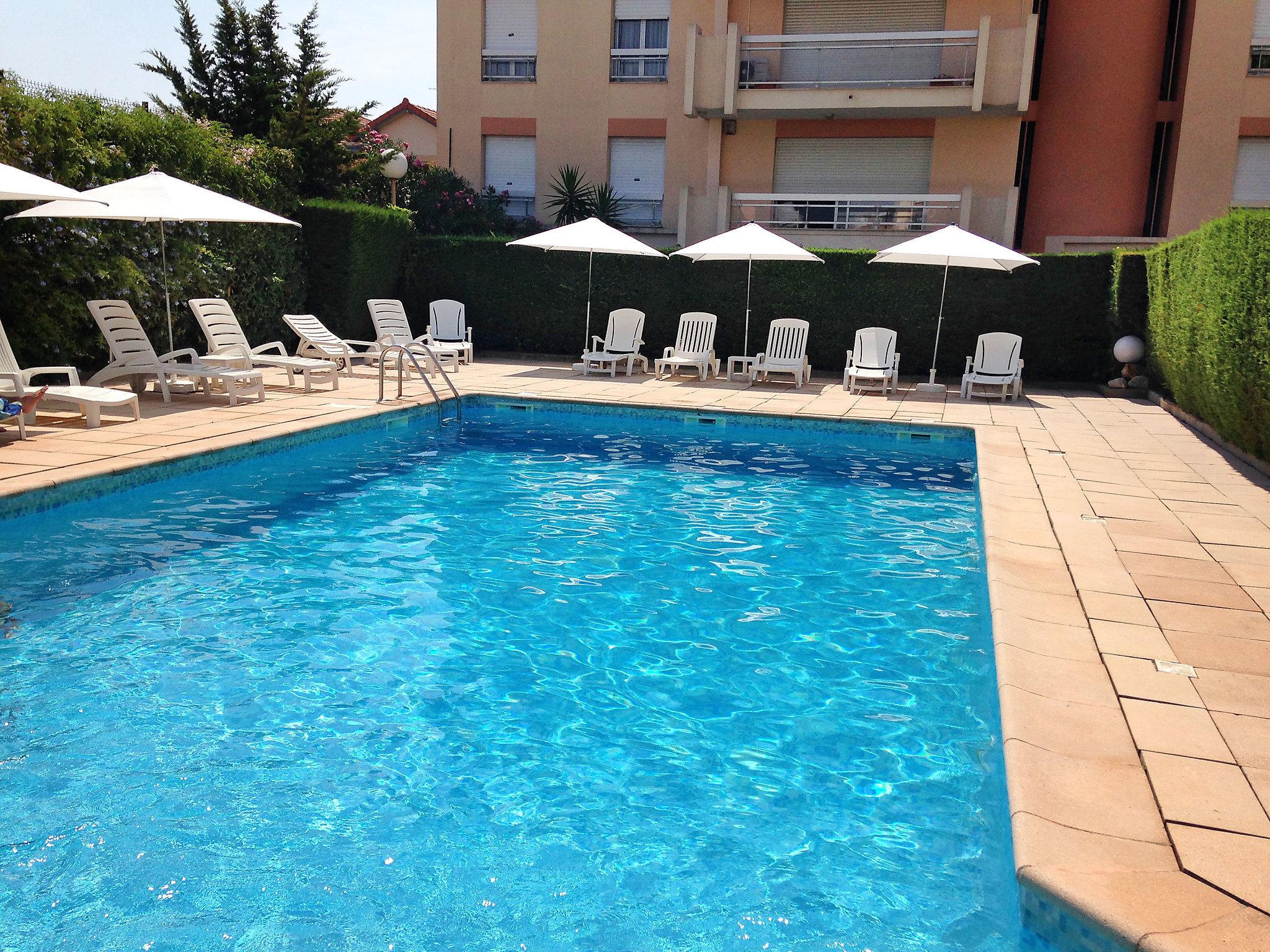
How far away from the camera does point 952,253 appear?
1277cm

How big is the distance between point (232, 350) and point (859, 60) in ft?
46.0

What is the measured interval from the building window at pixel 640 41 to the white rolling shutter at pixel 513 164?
2.47 metres

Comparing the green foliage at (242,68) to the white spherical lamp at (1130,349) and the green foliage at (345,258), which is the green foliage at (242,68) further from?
the white spherical lamp at (1130,349)

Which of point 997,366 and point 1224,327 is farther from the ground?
point 1224,327

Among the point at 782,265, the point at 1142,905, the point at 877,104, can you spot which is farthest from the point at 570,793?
the point at 877,104

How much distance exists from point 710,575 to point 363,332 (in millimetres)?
12137

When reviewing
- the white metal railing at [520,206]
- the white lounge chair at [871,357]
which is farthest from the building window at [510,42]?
the white lounge chair at [871,357]

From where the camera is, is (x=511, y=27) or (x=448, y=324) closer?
(x=448, y=324)

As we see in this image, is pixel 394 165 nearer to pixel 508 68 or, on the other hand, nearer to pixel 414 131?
pixel 508 68

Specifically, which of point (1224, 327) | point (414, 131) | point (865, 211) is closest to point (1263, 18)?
point (865, 211)

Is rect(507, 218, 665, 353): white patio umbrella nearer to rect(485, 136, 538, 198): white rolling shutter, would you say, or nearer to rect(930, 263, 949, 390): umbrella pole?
rect(930, 263, 949, 390): umbrella pole

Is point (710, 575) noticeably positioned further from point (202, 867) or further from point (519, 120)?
point (519, 120)

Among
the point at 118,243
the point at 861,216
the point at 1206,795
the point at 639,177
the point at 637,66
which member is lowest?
the point at 1206,795

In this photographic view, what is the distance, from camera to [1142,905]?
2.36 meters
